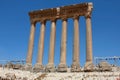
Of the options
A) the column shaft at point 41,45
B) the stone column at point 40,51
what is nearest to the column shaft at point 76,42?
the stone column at point 40,51

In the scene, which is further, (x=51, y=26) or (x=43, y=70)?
A: (x=51, y=26)

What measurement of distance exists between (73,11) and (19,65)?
15.8 metres

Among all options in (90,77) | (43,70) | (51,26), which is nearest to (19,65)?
(43,70)

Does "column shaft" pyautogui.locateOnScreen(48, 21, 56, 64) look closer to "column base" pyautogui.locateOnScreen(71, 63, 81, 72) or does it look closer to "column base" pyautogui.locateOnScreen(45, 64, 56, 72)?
"column base" pyautogui.locateOnScreen(45, 64, 56, 72)

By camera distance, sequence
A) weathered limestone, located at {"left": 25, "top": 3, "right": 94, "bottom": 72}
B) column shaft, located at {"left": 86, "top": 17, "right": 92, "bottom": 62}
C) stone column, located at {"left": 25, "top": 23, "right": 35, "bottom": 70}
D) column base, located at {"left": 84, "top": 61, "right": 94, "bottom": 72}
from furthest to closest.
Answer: stone column, located at {"left": 25, "top": 23, "right": 35, "bottom": 70} < weathered limestone, located at {"left": 25, "top": 3, "right": 94, "bottom": 72} < column shaft, located at {"left": 86, "top": 17, "right": 92, "bottom": 62} < column base, located at {"left": 84, "top": 61, "right": 94, "bottom": 72}

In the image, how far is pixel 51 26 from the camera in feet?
168

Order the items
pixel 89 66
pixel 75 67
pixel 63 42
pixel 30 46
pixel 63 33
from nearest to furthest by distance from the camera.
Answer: pixel 89 66, pixel 75 67, pixel 63 42, pixel 63 33, pixel 30 46

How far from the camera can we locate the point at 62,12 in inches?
1971

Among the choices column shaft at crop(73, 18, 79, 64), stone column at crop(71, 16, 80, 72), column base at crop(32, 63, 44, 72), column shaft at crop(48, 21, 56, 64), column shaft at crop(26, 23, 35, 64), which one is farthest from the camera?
column shaft at crop(26, 23, 35, 64)

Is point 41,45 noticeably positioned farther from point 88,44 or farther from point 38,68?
point 88,44

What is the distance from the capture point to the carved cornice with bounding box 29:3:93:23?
1870 inches

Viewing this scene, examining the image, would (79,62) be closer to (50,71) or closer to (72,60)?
(72,60)

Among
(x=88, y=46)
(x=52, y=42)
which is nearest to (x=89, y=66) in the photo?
(x=88, y=46)

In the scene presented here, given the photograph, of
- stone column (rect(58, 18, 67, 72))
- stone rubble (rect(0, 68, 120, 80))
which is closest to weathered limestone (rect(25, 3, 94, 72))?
stone column (rect(58, 18, 67, 72))
